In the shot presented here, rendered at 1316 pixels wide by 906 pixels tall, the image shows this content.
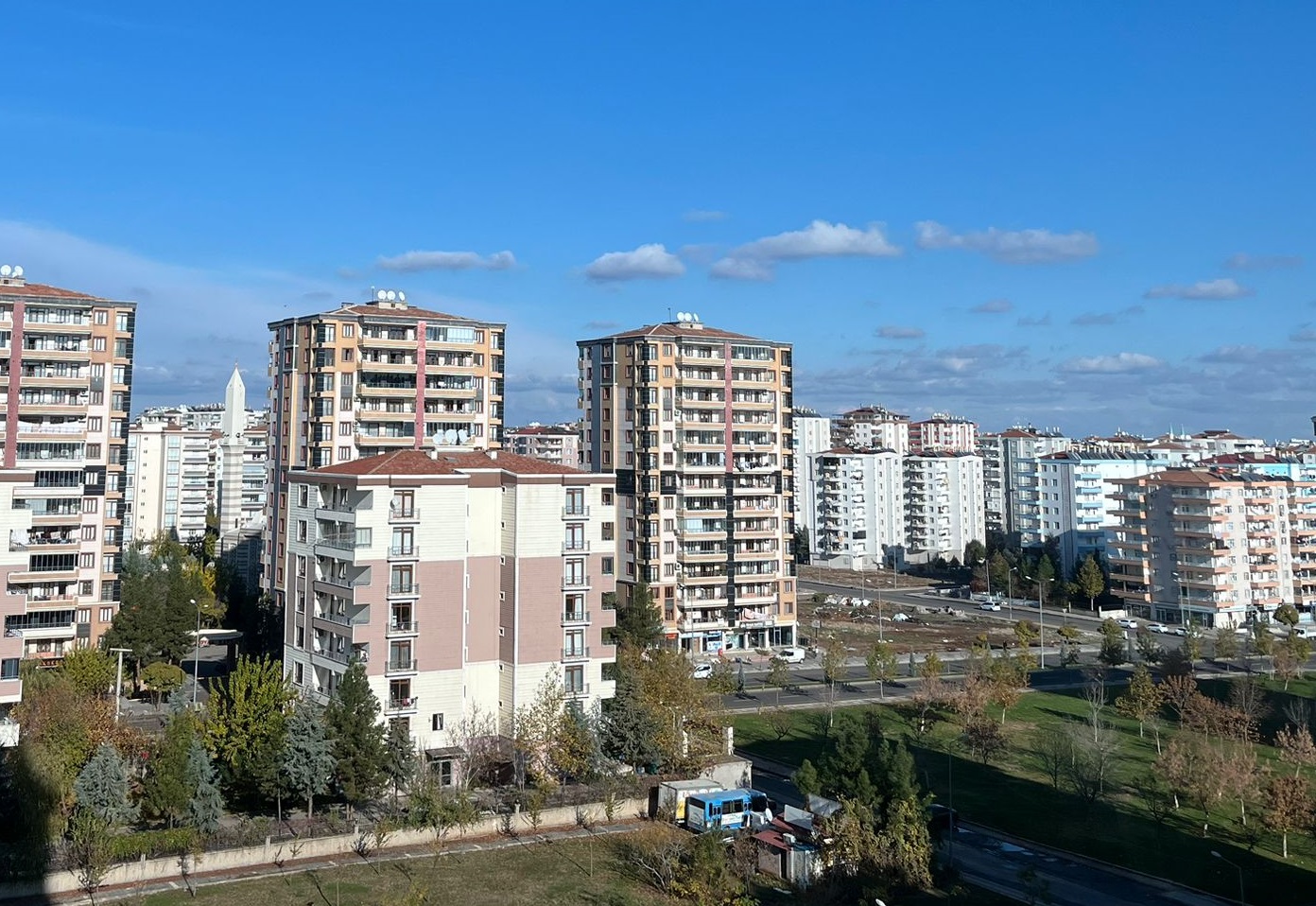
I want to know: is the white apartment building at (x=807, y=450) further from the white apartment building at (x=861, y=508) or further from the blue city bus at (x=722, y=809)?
the blue city bus at (x=722, y=809)

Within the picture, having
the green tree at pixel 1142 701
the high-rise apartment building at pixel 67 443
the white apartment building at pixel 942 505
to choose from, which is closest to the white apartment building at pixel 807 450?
the white apartment building at pixel 942 505

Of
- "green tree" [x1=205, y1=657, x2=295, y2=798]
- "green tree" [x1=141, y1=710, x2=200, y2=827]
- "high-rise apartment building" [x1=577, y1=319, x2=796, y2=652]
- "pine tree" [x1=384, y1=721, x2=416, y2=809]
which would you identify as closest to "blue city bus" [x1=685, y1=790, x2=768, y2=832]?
"pine tree" [x1=384, y1=721, x2=416, y2=809]

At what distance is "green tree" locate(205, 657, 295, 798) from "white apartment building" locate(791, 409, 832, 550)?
9830 cm

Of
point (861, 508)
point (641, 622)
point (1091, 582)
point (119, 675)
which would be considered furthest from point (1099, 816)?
point (861, 508)

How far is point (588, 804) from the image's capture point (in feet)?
114

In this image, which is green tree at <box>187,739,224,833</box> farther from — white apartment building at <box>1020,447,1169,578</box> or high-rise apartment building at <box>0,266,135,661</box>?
white apartment building at <box>1020,447,1169,578</box>

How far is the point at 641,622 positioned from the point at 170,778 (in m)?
29.9

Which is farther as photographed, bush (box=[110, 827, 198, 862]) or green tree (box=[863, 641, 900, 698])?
green tree (box=[863, 641, 900, 698])

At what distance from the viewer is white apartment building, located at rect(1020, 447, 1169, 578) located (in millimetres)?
106250

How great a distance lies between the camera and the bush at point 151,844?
28.6 meters

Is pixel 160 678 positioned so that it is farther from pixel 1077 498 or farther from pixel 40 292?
pixel 1077 498

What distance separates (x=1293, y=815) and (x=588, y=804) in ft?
72.3

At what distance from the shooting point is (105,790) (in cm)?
3023

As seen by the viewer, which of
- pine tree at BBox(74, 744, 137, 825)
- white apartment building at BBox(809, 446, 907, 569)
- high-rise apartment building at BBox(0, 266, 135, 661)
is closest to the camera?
pine tree at BBox(74, 744, 137, 825)
